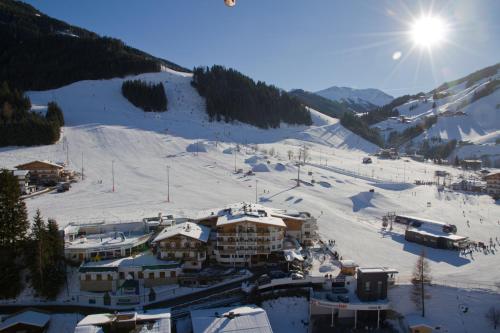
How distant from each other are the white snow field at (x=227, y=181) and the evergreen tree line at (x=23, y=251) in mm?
7358

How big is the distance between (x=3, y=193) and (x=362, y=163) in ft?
229

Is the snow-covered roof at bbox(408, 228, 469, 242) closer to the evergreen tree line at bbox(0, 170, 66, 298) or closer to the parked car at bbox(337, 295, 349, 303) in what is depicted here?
the parked car at bbox(337, 295, 349, 303)

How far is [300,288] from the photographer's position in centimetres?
2508

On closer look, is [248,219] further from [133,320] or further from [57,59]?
[57,59]

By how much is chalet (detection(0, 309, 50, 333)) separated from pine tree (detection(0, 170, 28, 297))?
8.86 ft

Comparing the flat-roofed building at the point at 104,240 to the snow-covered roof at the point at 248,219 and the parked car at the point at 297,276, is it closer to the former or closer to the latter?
the snow-covered roof at the point at 248,219

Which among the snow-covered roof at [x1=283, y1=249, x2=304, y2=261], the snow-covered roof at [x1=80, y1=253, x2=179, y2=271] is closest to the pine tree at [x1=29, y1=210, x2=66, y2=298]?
the snow-covered roof at [x1=80, y1=253, x2=179, y2=271]

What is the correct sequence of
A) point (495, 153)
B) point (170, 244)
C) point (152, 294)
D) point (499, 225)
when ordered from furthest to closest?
1. point (495, 153)
2. point (499, 225)
3. point (170, 244)
4. point (152, 294)

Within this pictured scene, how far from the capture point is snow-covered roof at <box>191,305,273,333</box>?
19.6 m

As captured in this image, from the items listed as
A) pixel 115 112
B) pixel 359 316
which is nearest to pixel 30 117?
pixel 115 112

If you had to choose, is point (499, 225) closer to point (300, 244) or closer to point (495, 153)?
point (300, 244)

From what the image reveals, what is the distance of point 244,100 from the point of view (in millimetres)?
109875

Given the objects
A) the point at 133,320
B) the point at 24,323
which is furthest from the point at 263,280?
the point at 24,323

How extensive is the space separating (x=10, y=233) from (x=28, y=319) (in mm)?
6783
